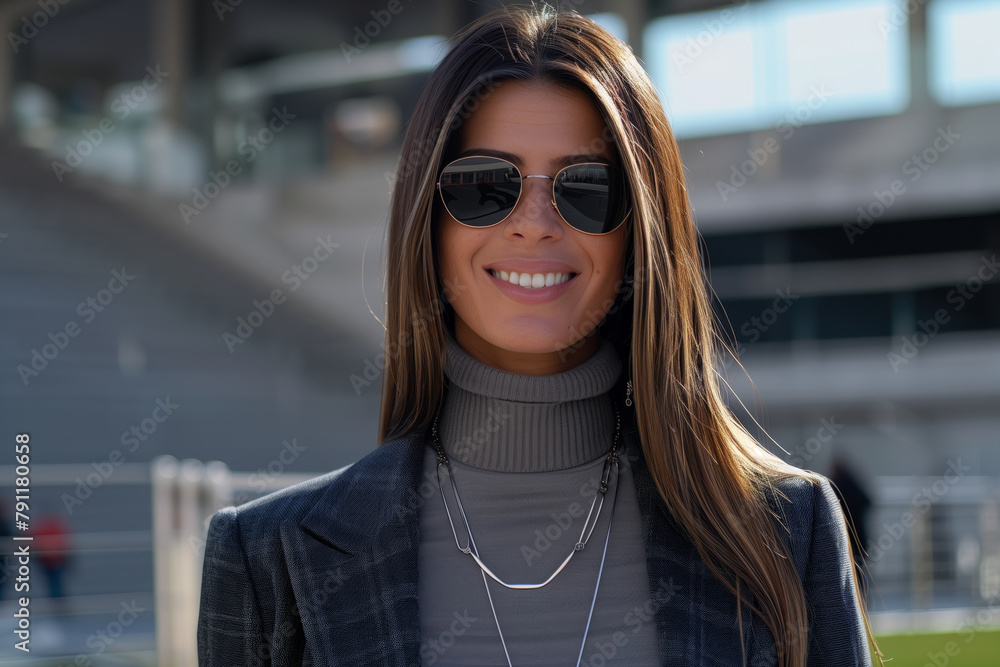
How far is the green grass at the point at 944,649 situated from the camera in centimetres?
630

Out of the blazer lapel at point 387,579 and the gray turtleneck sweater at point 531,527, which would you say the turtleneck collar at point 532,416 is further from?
the blazer lapel at point 387,579

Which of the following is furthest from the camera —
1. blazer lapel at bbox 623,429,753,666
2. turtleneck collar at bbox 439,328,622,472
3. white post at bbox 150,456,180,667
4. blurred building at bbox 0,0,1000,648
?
blurred building at bbox 0,0,1000,648

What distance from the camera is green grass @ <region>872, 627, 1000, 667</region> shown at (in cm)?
630

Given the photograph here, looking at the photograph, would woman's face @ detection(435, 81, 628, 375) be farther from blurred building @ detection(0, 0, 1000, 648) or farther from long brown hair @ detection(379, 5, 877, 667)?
blurred building @ detection(0, 0, 1000, 648)

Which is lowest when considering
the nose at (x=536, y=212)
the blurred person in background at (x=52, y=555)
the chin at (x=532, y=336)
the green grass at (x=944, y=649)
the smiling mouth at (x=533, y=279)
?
the green grass at (x=944, y=649)

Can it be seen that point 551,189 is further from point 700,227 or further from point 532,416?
point 700,227

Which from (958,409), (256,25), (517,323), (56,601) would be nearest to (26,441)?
(56,601)

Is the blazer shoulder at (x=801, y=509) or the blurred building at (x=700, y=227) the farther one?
the blurred building at (x=700, y=227)

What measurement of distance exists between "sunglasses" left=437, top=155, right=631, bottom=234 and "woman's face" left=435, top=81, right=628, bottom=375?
2 cm

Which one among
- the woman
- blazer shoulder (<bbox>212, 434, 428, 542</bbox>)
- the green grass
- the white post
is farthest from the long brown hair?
the green grass

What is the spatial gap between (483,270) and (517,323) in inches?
5.2

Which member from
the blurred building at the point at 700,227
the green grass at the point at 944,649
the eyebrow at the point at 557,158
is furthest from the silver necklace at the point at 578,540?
the blurred building at the point at 700,227

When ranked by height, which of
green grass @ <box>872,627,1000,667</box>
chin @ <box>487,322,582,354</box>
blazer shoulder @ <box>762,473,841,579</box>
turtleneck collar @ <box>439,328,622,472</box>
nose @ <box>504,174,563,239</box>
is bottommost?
green grass @ <box>872,627,1000,667</box>

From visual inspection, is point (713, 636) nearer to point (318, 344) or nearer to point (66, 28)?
point (318, 344)
